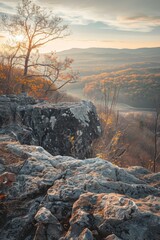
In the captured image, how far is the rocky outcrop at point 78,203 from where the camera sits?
3.03 metres

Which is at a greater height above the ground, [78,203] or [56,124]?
[78,203]

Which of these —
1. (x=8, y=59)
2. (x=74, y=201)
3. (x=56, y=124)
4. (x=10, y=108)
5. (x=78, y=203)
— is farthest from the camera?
(x=8, y=59)

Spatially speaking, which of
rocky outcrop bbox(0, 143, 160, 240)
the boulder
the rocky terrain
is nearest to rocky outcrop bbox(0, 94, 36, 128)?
the boulder

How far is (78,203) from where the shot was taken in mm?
3451

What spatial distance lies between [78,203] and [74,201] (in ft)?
0.83

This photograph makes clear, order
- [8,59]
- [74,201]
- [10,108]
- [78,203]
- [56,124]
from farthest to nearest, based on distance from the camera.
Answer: [8,59] < [56,124] < [10,108] < [74,201] < [78,203]

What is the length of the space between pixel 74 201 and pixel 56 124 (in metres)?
5.87

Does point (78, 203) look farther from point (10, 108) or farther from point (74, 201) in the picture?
point (10, 108)

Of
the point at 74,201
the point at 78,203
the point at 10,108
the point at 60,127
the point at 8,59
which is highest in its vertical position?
the point at 8,59

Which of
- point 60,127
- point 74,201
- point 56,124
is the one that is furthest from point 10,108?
point 74,201

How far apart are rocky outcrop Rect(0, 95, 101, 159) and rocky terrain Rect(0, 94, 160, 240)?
11.6 feet

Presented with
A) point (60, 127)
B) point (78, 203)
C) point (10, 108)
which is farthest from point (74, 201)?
point (10, 108)

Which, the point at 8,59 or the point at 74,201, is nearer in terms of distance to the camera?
the point at 74,201

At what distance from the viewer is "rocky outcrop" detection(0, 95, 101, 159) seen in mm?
9055
